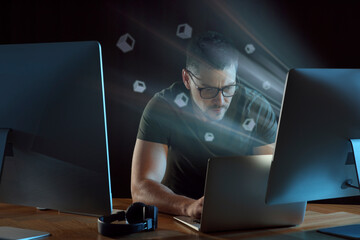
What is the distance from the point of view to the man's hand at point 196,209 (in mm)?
1255

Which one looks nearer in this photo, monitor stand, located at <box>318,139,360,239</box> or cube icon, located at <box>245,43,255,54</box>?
monitor stand, located at <box>318,139,360,239</box>

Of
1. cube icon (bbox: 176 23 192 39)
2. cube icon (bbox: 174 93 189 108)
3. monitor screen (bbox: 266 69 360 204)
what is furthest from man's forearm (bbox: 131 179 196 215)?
cube icon (bbox: 176 23 192 39)

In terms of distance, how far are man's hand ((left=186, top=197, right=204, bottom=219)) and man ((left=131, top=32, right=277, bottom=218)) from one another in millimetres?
574

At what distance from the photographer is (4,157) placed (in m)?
0.98

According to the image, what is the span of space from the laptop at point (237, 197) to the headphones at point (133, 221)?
13 centimetres

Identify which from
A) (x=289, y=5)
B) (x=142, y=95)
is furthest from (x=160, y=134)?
(x=289, y=5)

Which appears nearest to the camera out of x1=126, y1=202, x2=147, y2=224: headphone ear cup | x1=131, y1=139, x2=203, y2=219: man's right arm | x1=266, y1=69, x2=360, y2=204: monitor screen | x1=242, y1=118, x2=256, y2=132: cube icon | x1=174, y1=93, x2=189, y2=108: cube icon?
x1=266, y1=69, x2=360, y2=204: monitor screen

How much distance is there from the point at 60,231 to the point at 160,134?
1.09 meters

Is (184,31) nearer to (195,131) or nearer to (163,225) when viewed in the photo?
(195,131)

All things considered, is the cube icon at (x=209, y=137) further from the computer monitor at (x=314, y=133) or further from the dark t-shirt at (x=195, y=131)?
the computer monitor at (x=314, y=133)

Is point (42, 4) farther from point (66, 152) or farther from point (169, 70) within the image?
point (66, 152)

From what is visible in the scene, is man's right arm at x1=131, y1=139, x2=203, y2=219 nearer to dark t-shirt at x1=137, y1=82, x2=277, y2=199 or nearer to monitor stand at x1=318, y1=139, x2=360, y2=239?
dark t-shirt at x1=137, y1=82, x2=277, y2=199

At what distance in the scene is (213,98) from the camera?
261cm

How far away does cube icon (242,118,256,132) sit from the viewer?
274 centimetres
